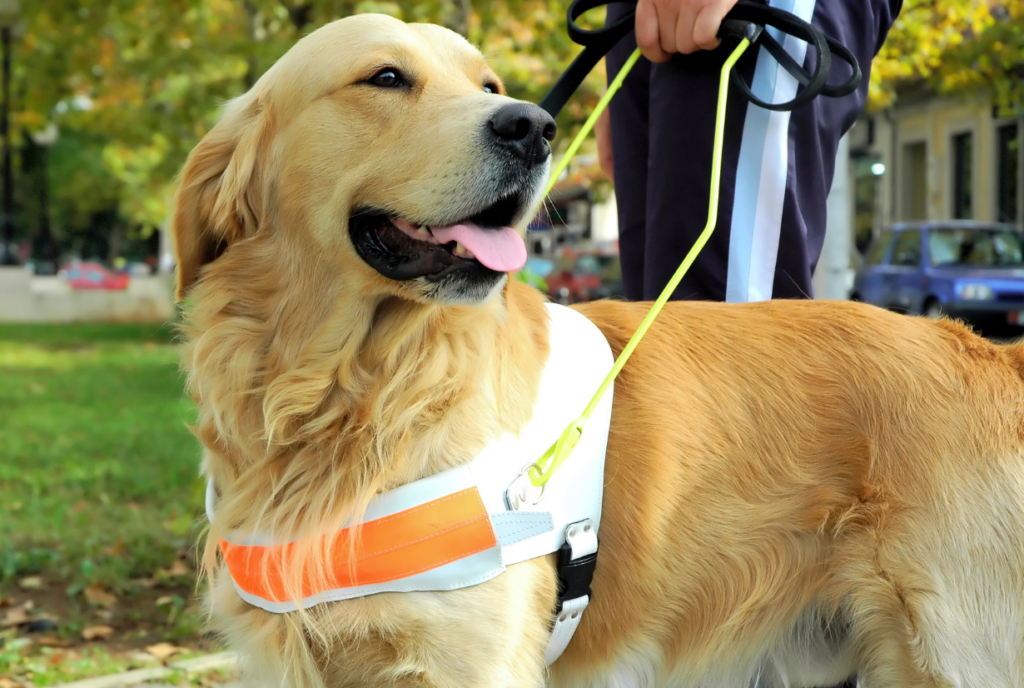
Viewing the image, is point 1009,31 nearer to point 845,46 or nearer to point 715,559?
point 845,46

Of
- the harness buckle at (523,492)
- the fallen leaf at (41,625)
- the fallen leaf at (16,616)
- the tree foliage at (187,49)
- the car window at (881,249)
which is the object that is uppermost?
the tree foliage at (187,49)

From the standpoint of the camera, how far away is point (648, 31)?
2639 millimetres

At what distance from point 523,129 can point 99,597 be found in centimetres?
344

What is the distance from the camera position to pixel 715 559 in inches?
91.5

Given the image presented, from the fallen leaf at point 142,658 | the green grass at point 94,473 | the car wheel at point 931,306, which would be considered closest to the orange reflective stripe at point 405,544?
the green grass at point 94,473

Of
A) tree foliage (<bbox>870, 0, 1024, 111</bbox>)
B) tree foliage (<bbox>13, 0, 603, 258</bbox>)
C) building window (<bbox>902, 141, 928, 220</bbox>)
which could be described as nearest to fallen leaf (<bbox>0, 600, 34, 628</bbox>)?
tree foliage (<bbox>13, 0, 603, 258</bbox>)

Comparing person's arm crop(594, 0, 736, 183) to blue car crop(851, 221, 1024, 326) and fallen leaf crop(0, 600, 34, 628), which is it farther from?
blue car crop(851, 221, 1024, 326)

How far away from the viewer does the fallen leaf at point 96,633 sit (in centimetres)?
418

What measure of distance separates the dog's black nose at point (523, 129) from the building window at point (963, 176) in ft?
76.4

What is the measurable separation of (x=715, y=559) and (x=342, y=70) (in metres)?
1.43

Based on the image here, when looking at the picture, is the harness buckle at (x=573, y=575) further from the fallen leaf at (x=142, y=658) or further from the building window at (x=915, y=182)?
the building window at (x=915, y=182)

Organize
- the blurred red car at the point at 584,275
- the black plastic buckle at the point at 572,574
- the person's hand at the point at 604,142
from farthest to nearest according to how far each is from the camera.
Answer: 1. the blurred red car at the point at 584,275
2. the person's hand at the point at 604,142
3. the black plastic buckle at the point at 572,574

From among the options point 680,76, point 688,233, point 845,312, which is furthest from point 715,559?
point 680,76

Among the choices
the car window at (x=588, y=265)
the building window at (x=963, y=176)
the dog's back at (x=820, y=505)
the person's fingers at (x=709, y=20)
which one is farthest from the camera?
the building window at (x=963, y=176)
